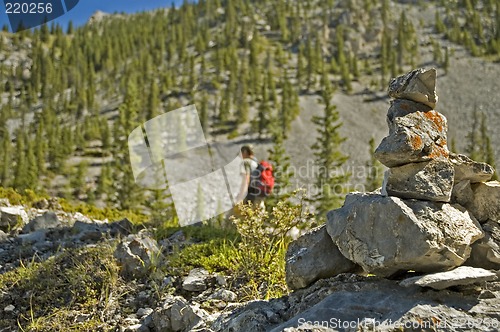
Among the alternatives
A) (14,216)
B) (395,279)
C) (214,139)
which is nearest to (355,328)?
(395,279)

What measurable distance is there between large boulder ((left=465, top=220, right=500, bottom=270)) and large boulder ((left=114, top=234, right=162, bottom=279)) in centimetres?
373

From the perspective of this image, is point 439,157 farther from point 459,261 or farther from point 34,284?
point 34,284

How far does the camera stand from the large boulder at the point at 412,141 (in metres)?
3.56

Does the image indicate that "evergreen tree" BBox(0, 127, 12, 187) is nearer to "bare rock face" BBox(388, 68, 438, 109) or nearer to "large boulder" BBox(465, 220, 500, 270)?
"bare rock face" BBox(388, 68, 438, 109)

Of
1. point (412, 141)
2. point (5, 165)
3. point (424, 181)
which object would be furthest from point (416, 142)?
point (5, 165)

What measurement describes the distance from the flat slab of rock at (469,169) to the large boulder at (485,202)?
0.09 m

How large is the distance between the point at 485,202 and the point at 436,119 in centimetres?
84

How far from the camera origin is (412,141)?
140 inches

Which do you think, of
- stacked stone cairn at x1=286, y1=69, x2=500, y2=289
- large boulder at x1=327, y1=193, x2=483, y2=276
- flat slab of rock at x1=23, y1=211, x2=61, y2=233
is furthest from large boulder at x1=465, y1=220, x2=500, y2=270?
flat slab of rock at x1=23, y1=211, x2=61, y2=233

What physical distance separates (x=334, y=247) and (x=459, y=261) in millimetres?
1100

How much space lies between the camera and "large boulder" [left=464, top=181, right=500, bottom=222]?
3859 mm

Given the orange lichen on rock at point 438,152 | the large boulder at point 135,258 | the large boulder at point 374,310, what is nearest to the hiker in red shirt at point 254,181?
the large boulder at point 135,258

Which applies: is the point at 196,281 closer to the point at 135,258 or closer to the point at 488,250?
the point at 135,258

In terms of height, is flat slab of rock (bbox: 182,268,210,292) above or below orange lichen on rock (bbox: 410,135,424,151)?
below
